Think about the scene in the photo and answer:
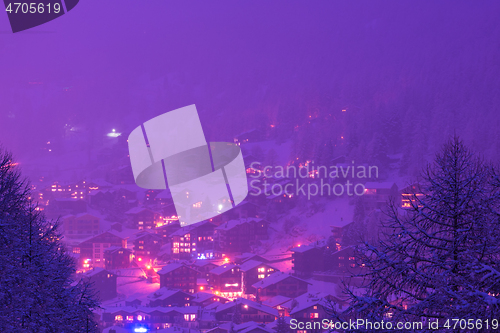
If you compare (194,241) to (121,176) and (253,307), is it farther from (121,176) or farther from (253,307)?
(121,176)

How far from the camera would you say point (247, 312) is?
27141 millimetres

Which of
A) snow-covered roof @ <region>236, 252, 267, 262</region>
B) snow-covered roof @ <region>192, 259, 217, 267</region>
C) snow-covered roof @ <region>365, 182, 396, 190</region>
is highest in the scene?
snow-covered roof @ <region>365, 182, 396, 190</region>

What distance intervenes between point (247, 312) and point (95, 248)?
77.4 ft

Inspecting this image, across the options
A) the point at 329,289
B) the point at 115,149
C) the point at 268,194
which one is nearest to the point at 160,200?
the point at 268,194

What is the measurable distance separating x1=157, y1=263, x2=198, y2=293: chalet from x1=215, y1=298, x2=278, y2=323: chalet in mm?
6914

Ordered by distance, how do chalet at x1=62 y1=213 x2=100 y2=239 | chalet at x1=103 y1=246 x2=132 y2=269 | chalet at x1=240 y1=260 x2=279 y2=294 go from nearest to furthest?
chalet at x1=240 y1=260 x2=279 y2=294
chalet at x1=103 y1=246 x2=132 y2=269
chalet at x1=62 y1=213 x2=100 y2=239

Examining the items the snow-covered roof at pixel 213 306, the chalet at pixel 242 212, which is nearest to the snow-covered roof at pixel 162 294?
the snow-covered roof at pixel 213 306

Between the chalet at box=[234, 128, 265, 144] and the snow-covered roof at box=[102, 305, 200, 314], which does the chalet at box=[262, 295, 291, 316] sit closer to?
the snow-covered roof at box=[102, 305, 200, 314]

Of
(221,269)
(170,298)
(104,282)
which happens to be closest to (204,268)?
(221,269)

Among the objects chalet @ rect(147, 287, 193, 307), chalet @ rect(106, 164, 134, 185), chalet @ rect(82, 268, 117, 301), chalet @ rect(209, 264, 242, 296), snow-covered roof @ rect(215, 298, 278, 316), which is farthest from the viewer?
chalet @ rect(106, 164, 134, 185)

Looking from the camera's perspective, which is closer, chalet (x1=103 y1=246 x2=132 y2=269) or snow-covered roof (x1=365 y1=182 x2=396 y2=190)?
chalet (x1=103 y1=246 x2=132 y2=269)

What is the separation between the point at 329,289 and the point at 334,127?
41.8m

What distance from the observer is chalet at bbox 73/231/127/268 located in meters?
43.2

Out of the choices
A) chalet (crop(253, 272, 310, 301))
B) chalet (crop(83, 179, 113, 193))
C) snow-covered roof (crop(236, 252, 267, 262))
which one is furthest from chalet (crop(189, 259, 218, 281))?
chalet (crop(83, 179, 113, 193))
